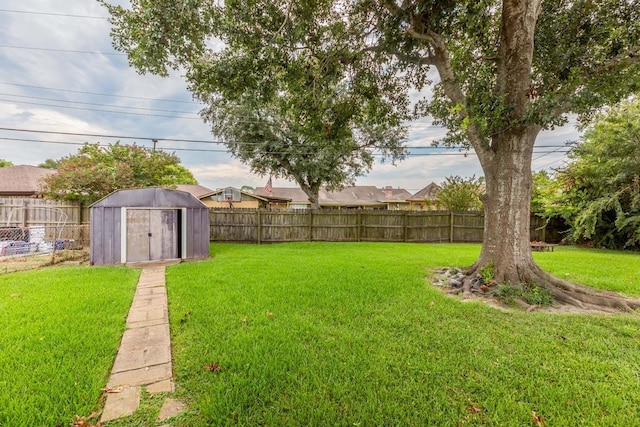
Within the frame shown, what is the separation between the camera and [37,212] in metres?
10.4

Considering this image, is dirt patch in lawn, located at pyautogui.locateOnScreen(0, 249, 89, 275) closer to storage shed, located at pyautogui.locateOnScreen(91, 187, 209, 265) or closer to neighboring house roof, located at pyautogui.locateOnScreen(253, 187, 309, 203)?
storage shed, located at pyautogui.locateOnScreen(91, 187, 209, 265)

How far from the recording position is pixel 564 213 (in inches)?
493

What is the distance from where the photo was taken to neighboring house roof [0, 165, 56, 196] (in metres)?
15.4

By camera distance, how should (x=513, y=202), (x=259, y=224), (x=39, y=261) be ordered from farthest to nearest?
(x=259, y=224) < (x=39, y=261) < (x=513, y=202)

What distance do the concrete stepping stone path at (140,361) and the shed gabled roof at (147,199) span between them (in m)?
4.17

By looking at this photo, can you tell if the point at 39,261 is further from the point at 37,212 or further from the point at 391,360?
the point at 391,360

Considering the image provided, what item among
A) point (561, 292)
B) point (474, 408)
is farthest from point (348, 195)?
point (474, 408)

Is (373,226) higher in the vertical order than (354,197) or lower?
lower

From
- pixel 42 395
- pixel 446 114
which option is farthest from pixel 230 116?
pixel 42 395

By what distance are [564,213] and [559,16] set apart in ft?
33.9

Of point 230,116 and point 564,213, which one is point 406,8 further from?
point 564,213

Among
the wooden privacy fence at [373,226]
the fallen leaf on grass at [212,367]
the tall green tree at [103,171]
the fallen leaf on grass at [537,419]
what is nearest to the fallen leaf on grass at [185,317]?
the fallen leaf on grass at [212,367]

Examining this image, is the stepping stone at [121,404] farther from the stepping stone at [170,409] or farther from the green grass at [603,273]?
the green grass at [603,273]

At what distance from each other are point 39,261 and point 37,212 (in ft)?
13.1
